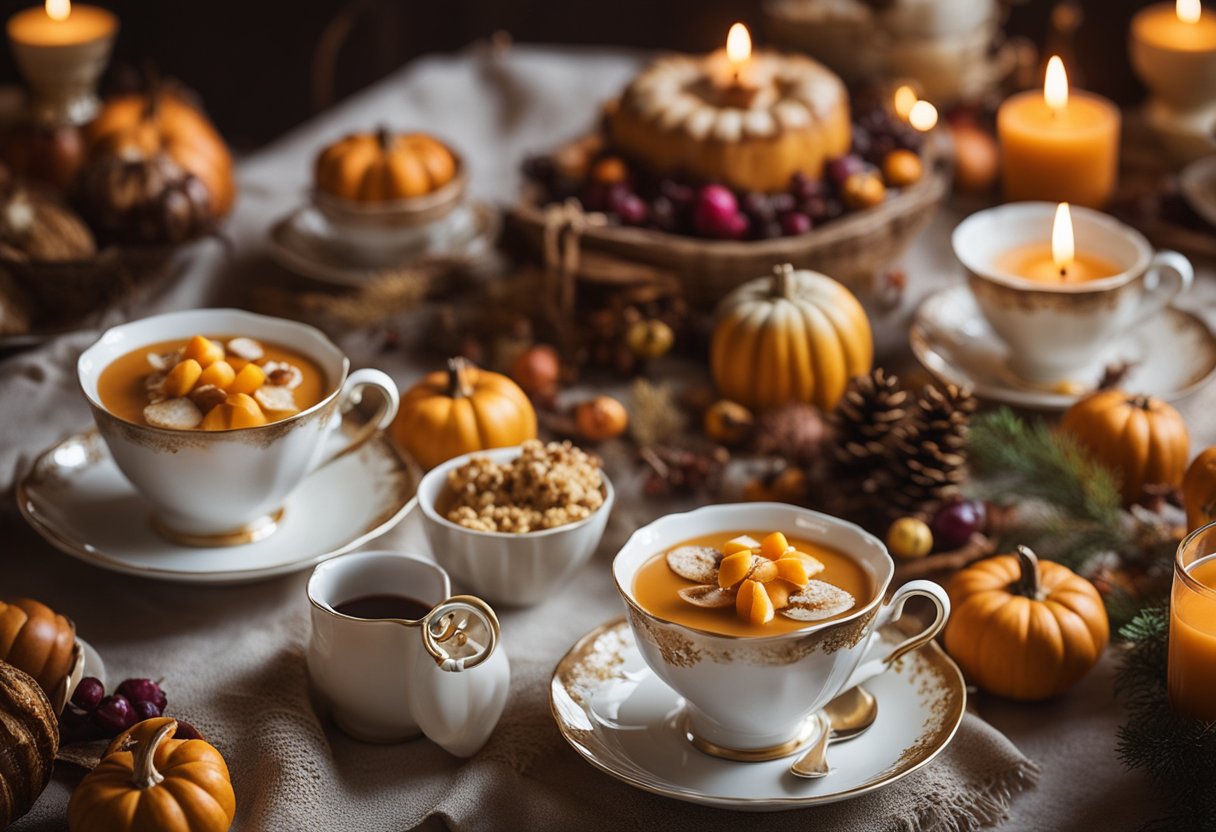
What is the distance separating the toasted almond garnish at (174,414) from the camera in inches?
54.0

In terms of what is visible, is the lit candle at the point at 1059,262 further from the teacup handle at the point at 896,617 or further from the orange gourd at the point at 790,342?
the teacup handle at the point at 896,617

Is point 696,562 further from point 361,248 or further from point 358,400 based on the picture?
point 361,248

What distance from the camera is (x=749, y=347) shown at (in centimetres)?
180

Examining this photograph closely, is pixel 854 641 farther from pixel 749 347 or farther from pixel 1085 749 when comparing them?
pixel 749 347

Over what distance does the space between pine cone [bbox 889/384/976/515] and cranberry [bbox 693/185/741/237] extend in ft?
1.67

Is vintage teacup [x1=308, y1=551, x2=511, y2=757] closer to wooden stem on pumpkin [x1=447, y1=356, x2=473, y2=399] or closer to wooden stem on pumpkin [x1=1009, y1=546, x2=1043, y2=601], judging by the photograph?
wooden stem on pumpkin [x1=447, y1=356, x2=473, y2=399]

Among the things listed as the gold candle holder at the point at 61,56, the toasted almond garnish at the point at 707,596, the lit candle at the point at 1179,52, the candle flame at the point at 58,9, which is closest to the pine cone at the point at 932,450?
the toasted almond garnish at the point at 707,596

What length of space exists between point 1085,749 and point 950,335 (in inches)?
30.9

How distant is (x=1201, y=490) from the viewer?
144cm

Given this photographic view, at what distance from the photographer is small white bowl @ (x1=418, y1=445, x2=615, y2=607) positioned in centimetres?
139

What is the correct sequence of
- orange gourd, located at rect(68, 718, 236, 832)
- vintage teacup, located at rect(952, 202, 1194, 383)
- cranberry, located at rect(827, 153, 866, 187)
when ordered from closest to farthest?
orange gourd, located at rect(68, 718, 236, 832)
vintage teacup, located at rect(952, 202, 1194, 383)
cranberry, located at rect(827, 153, 866, 187)

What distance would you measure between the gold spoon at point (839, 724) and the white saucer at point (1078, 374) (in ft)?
2.17

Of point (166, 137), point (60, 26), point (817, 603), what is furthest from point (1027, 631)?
point (60, 26)

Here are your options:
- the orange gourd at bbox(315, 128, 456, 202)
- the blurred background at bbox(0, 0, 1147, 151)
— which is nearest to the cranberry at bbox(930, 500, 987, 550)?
the orange gourd at bbox(315, 128, 456, 202)
